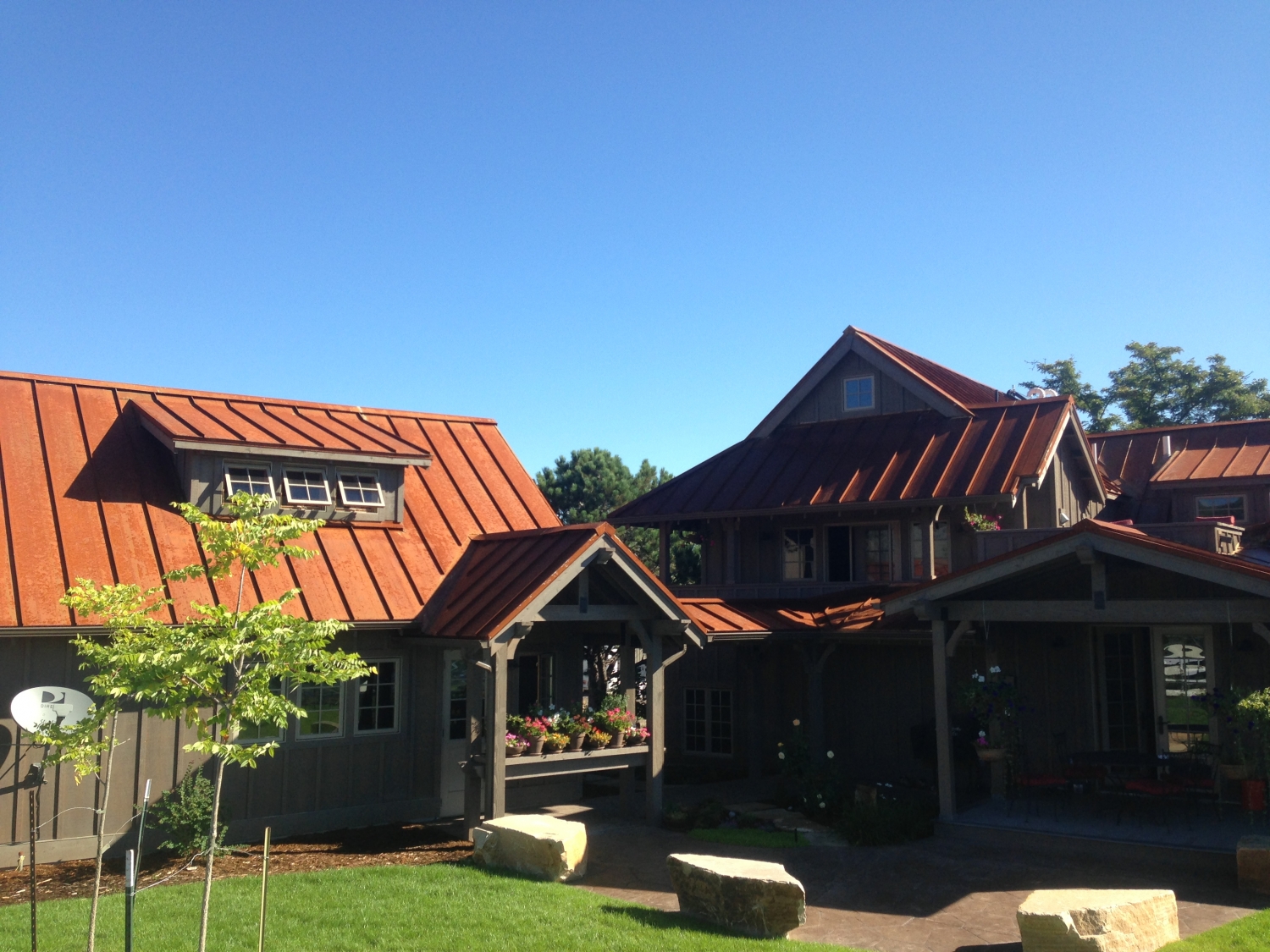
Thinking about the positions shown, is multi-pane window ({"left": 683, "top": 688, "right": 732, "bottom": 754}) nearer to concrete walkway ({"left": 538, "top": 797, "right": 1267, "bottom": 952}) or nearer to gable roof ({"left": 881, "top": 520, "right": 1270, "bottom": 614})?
concrete walkway ({"left": 538, "top": 797, "right": 1267, "bottom": 952})

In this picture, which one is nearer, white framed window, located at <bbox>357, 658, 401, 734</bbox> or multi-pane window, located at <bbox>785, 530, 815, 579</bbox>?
white framed window, located at <bbox>357, 658, 401, 734</bbox>

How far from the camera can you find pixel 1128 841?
12102 millimetres

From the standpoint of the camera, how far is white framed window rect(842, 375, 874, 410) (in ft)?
72.9

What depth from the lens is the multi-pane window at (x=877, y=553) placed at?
1989 cm

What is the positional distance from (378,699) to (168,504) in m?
3.78

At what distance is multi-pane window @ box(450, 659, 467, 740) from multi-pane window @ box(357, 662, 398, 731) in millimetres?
781

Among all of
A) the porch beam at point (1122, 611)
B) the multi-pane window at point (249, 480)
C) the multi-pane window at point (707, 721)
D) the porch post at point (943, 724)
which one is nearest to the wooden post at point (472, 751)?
the multi-pane window at point (249, 480)

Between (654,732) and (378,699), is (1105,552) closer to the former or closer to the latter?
(654,732)

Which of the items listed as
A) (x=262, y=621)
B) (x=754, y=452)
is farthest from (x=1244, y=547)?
(x=262, y=621)

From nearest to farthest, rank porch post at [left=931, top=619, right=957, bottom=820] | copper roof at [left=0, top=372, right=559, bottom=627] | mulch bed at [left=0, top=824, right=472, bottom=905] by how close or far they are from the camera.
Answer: mulch bed at [left=0, top=824, right=472, bottom=905], copper roof at [left=0, top=372, right=559, bottom=627], porch post at [left=931, top=619, right=957, bottom=820]

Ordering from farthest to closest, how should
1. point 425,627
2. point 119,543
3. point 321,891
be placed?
point 425,627 → point 119,543 → point 321,891

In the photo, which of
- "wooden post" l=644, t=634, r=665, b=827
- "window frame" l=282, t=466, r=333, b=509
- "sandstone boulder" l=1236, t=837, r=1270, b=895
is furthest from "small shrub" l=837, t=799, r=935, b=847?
"window frame" l=282, t=466, r=333, b=509

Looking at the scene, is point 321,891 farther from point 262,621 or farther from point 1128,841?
point 1128,841

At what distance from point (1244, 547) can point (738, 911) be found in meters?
11.7
